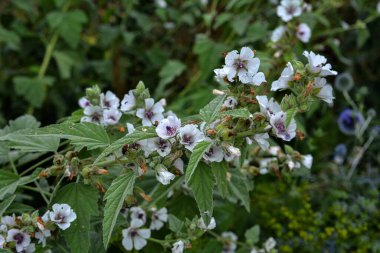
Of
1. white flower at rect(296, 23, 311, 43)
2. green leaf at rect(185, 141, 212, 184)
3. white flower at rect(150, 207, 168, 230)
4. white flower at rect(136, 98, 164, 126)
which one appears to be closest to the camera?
green leaf at rect(185, 141, 212, 184)

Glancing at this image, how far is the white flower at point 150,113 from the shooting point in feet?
3.72

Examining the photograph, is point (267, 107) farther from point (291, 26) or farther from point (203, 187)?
point (291, 26)

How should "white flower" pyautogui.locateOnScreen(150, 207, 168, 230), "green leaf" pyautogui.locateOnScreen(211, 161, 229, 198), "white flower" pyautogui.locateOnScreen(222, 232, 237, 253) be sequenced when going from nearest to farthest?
"green leaf" pyautogui.locateOnScreen(211, 161, 229, 198) → "white flower" pyautogui.locateOnScreen(150, 207, 168, 230) → "white flower" pyautogui.locateOnScreen(222, 232, 237, 253)

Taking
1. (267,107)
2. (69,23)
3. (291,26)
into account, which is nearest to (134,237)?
(267,107)

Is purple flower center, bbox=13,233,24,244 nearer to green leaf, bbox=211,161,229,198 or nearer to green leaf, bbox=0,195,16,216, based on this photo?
green leaf, bbox=0,195,16,216

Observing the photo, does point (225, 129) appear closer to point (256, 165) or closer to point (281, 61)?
point (256, 165)

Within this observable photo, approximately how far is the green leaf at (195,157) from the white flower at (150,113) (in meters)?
0.26

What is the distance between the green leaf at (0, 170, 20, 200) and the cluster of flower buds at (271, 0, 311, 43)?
0.83 metres

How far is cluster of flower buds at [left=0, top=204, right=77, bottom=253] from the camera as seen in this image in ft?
3.31

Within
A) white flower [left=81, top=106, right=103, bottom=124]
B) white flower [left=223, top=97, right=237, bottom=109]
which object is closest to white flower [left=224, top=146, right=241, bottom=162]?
white flower [left=223, top=97, right=237, bottom=109]

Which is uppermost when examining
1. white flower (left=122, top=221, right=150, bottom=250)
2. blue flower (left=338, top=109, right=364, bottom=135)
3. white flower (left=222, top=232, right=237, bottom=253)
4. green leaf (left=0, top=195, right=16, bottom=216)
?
green leaf (left=0, top=195, right=16, bottom=216)

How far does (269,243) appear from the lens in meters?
1.39

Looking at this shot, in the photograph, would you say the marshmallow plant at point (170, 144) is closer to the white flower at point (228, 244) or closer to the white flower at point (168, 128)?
the white flower at point (168, 128)

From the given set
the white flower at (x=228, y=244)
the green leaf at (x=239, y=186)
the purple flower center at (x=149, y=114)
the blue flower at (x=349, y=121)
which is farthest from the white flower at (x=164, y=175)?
the blue flower at (x=349, y=121)
